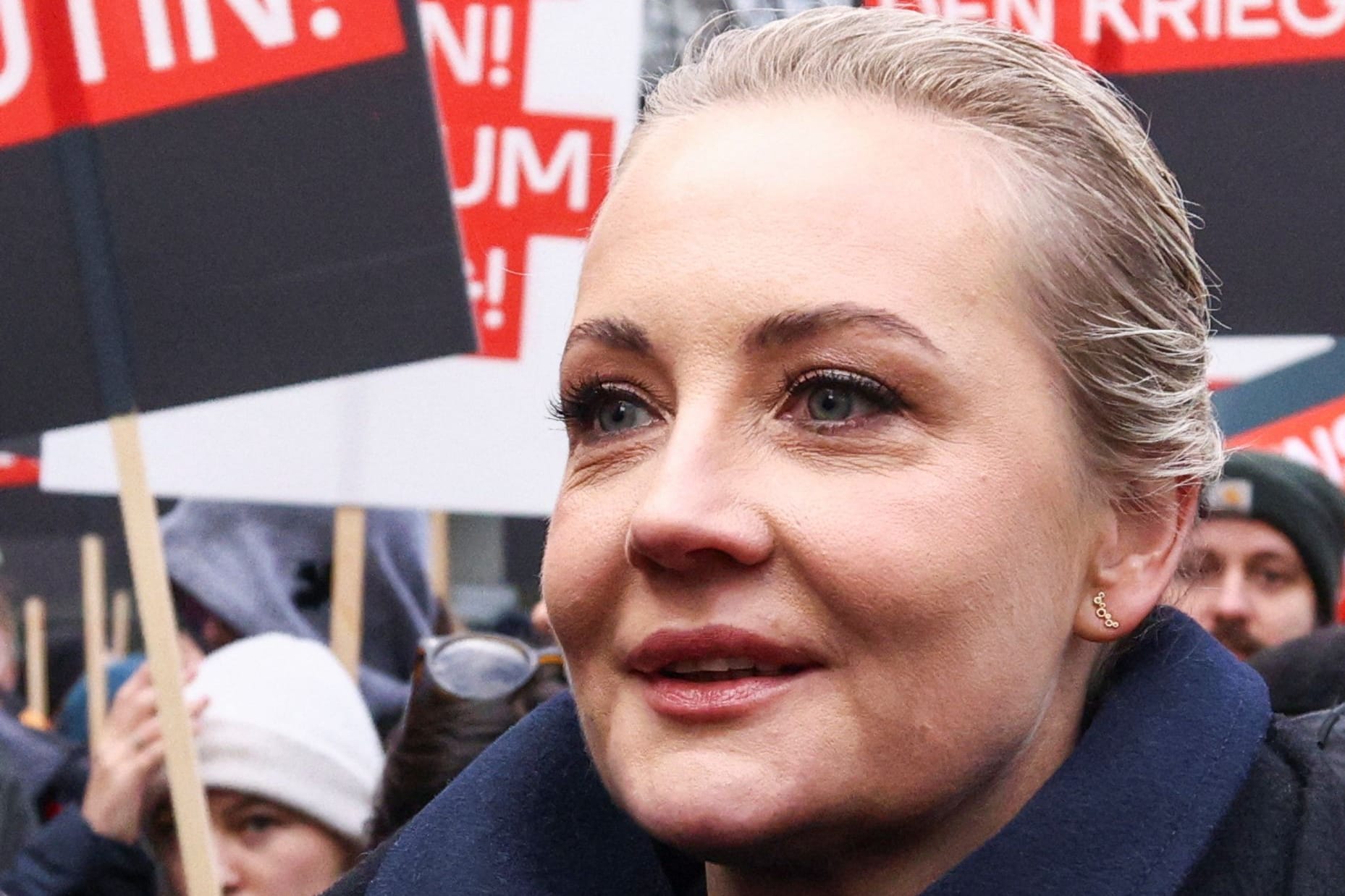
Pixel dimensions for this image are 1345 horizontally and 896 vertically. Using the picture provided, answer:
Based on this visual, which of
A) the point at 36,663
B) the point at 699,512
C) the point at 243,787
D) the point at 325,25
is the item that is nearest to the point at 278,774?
the point at 243,787

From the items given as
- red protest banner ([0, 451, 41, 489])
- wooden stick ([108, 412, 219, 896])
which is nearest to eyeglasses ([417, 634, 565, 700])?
wooden stick ([108, 412, 219, 896])

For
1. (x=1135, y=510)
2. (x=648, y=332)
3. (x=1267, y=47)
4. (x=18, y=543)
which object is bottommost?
(x=18, y=543)

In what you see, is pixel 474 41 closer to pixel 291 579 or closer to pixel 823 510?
pixel 291 579

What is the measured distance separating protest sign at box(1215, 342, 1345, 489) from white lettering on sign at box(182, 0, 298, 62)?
7.91 feet

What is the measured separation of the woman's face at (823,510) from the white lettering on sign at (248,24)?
213cm

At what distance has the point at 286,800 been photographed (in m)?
3.21

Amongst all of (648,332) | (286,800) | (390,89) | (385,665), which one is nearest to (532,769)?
(648,332)

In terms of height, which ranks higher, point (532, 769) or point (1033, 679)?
point (1033, 679)

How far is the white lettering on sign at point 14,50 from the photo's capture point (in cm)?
331

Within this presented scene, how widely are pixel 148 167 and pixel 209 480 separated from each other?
77 centimetres

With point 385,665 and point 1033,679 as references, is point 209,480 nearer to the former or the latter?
point 385,665

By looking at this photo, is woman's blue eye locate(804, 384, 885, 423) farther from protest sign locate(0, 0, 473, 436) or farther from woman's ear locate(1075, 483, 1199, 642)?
protest sign locate(0, 0, 473, 436)

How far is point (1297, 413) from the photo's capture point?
4.57 m

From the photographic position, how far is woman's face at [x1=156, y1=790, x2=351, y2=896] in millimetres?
3195
